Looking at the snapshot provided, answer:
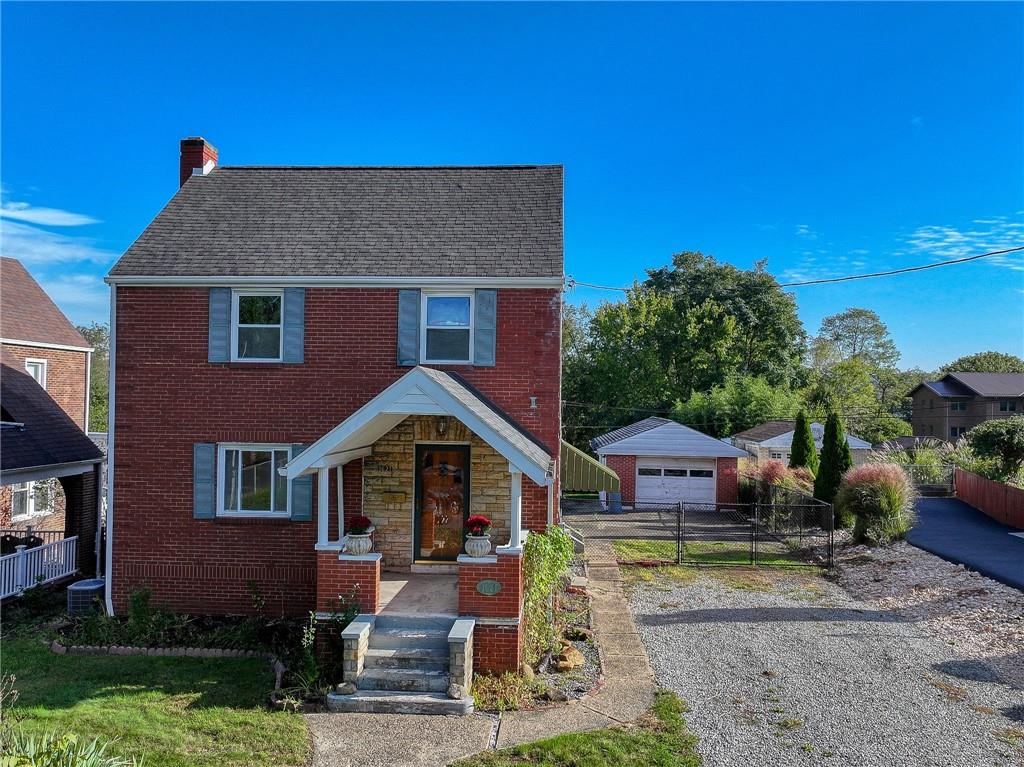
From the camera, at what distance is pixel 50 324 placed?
19688mm

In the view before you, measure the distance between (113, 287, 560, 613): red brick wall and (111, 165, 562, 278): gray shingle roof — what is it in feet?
1.96

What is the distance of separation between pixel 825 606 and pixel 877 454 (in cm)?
2246

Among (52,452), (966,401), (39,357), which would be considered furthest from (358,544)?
(966,401)

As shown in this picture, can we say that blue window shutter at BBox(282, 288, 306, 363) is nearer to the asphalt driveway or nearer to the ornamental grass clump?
the asphalt driveway

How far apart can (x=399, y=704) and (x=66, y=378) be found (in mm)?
17405

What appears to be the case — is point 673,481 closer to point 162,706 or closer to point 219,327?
point 219,327

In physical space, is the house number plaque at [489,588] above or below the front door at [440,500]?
below

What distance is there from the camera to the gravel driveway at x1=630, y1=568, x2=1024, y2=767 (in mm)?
7008

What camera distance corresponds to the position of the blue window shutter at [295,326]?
11.2 metres

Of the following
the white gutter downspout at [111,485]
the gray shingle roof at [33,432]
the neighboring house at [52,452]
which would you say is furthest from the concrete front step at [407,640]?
the neighboring house at [52,452]

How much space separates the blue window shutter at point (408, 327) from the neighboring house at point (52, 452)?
802cm

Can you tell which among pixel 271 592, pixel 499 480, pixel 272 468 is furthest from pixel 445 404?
pixel 271 592

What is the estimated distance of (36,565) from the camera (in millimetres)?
13047

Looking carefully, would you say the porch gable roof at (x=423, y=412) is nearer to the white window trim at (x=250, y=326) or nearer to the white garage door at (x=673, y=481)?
the white window trim at (x=250, y=326)
